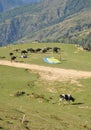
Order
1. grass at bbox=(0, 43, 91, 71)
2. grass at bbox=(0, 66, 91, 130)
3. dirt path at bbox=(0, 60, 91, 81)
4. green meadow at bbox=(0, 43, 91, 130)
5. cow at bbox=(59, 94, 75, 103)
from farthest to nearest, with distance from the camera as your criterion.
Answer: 1. grass at bbox=(0, 43, 91, 71)
2. dirt path at bbox=(0, 60, 91, 81)
3. cow at bbox=(59, 94, 75, 103)
4. green meadow at bbox=(0, 43, 91, 130)
5. grass at bbox=(0, 66, 91, 130)

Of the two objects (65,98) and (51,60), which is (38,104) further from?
(51,60)

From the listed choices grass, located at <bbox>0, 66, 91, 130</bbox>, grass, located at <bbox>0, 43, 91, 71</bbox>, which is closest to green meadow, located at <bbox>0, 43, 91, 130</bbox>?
grass, located at <bbox>0, 66, 91, 130</bbox>

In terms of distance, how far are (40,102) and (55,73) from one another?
27.2 meters

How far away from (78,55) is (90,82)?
41099 millimetres

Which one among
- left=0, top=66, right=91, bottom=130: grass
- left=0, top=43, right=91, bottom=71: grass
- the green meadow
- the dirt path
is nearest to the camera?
left=0, top=66, right=91, bottom=130: grass

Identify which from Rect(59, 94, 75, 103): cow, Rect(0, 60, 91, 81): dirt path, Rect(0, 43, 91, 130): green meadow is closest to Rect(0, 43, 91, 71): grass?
Rect(0, 43, 91, 130): green meadow

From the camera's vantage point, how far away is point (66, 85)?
235 ft

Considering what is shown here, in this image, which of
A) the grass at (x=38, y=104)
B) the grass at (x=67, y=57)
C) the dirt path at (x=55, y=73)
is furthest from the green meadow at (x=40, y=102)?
the dirt path at (x=55, y=73)

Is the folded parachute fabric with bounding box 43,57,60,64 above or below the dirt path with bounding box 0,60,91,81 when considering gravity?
above

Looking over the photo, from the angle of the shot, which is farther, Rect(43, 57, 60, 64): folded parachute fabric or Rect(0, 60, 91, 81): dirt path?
Rect(43, 57, 60, 64): folded parachute fabric

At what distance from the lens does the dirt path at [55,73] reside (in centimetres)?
7869

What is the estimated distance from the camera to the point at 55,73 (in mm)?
83312

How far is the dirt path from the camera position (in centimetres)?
7869

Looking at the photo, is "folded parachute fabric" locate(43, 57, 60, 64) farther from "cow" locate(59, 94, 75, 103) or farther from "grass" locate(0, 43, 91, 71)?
"cow" locate(59, 94, 75, 103)
